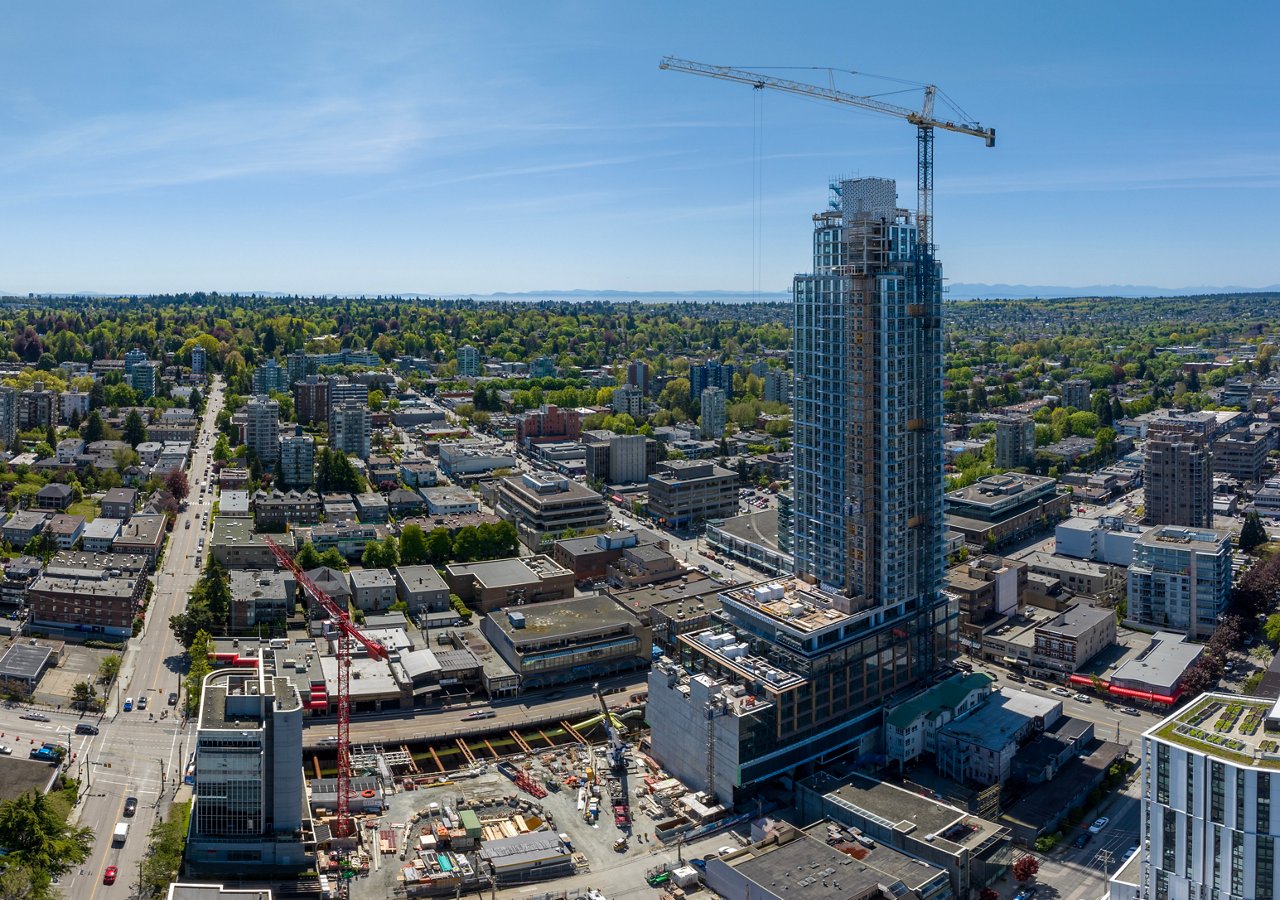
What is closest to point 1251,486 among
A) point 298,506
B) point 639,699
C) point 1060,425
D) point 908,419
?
point 1060,425

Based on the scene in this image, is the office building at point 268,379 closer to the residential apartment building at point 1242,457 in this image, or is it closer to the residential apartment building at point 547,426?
the residential apartment building at point 547,426

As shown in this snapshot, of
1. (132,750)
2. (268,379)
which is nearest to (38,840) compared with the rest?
(132,750)

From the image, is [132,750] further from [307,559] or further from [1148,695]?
[1148,695]

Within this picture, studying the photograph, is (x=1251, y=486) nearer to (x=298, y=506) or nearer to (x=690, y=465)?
(x=690, y=465)

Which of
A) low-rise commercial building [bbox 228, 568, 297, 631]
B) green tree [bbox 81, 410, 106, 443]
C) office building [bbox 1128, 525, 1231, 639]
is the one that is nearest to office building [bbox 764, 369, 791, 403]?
green tree [bbox 81, 410, 106, 443]

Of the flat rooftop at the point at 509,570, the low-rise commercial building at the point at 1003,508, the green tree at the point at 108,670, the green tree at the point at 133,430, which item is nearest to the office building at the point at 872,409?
the flat rooftop at the point at 509,570
